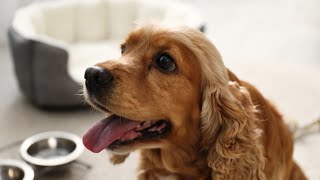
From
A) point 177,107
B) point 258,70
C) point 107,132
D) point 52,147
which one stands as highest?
point 177,107

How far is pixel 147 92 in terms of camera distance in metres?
1.65

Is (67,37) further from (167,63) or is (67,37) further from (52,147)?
(167,63)

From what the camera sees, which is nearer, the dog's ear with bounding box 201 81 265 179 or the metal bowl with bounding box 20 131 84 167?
the dog's ear with bounding box 201 81 265 179

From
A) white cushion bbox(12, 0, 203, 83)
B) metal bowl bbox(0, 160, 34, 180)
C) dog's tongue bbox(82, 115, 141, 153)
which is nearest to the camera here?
dog's tongue bbox(82, 115, 141, 153)

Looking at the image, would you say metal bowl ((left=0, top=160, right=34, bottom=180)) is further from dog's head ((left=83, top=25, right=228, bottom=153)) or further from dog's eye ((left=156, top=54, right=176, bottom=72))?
dog's eye ((left=156, top=54, right=176, bottom=72))

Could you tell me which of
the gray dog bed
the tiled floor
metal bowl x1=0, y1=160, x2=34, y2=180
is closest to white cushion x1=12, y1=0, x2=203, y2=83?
the gray dog bed

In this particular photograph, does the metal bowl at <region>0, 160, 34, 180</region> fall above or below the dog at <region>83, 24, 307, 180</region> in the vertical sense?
below

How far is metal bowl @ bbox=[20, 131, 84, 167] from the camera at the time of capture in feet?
8.43

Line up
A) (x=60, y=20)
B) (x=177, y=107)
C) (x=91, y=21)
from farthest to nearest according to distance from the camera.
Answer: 1. (x=91, y=21)
2. (x=60, y=20)
3. (x=177, y=107)

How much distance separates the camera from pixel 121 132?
170 centimetres

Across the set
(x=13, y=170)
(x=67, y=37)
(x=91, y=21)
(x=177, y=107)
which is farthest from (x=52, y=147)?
(x=91, y=21)

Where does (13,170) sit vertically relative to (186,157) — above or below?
below

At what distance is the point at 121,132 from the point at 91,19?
2.29m

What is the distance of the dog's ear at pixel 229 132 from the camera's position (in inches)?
67.2
